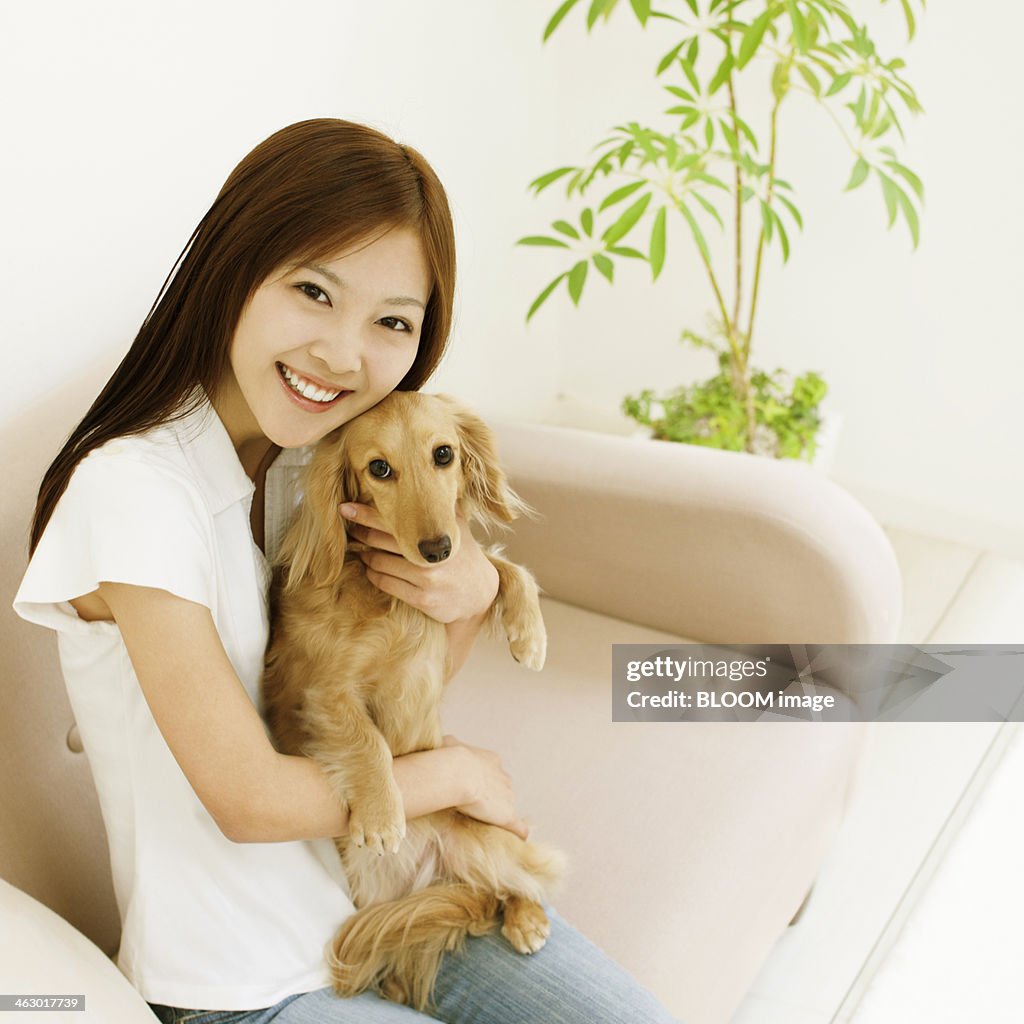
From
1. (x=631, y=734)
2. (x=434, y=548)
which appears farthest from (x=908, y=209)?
(x=434, y=548)

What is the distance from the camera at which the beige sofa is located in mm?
1255

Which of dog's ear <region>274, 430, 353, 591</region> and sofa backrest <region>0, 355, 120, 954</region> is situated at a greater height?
dog's ear <region>274, 430, 353, 591</region>

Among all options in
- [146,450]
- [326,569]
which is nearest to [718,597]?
[326,569]

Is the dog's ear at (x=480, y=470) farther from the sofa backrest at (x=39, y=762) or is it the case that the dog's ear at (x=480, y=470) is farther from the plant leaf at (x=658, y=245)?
the plant leaf at (x=658, y=245)

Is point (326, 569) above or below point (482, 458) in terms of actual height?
below

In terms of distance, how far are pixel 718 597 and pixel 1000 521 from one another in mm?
1449

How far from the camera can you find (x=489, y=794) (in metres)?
1.31

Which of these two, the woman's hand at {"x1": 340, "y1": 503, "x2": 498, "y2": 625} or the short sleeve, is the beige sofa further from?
the woman's hand at {"x1": 340, "y1": 503, "x2": 498, "y2": 625}

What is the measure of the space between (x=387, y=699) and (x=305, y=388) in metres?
0.40

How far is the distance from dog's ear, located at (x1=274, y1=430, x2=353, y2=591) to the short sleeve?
214 mm

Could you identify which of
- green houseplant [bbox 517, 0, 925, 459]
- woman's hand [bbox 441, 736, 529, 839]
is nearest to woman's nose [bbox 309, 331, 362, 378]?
woman's hand [bbox 441, 736, 529, 839]

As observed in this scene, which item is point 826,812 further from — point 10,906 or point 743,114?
point 743,114

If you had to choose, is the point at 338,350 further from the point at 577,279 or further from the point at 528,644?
the point at 577,279

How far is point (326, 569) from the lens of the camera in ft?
4.17
